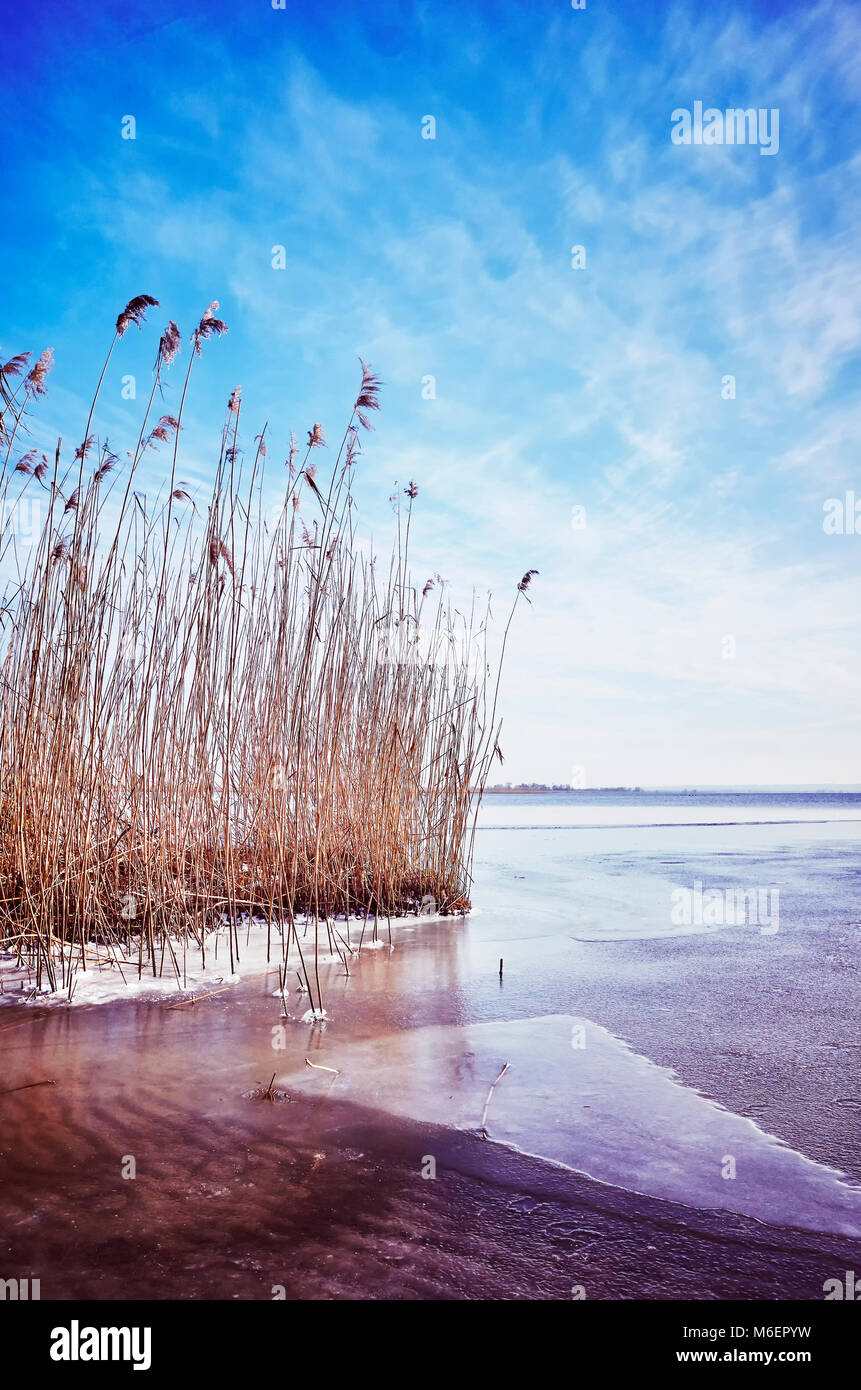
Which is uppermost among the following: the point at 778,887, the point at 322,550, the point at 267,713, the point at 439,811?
the point at 322,550

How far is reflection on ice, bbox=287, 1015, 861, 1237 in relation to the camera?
45.0 inches

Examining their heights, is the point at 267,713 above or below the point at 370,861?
above

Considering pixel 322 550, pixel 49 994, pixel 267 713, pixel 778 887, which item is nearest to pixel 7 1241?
pixel 49 994

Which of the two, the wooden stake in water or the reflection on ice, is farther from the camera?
the wooden stake in water

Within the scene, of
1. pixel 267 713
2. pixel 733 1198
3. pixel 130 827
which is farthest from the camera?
pixel 267 713

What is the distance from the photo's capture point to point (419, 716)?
12.1ft

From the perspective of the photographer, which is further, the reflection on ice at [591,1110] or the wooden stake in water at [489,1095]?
the wooden stake in water at [489,1095]

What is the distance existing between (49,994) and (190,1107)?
3.37ft

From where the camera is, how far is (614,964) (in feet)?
8.70

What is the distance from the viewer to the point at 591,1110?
1.45m

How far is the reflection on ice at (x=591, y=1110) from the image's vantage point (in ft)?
3.75
